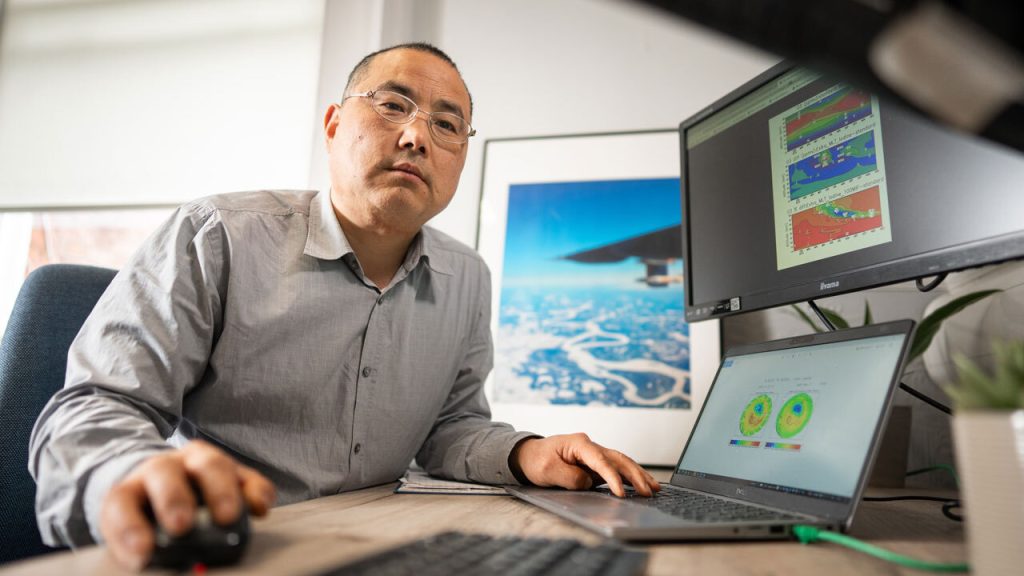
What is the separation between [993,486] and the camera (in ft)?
1.30

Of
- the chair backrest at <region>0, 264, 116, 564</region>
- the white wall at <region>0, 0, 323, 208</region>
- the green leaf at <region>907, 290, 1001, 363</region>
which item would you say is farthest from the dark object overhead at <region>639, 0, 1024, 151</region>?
the white wall at <region>0, 0, 323, 208</region>

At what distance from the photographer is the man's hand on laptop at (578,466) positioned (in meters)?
0.80

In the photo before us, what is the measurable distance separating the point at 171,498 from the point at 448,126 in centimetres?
85

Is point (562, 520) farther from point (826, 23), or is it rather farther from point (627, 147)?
point (627, 147)

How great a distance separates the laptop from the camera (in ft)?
1.96

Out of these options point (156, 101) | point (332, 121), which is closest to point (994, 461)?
point (332, 121)

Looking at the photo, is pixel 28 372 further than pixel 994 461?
Yes

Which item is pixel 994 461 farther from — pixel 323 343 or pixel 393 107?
pixel 393 107

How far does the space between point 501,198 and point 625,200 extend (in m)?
0.33

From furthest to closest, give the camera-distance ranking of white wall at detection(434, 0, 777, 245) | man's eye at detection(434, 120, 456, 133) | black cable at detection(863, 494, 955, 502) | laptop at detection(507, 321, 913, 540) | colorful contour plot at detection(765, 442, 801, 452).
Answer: white wall at detection(434, 0, 777, 245) → man's eye at detection(434, 120, 456, 133) → black cable at detection(863, 494, 955, 502) → colorful contour plot at detection(765, 442, 801, 452) → laptop at detection(507, 321, 913, 540)

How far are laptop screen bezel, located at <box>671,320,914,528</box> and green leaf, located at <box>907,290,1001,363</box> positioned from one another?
24 cm

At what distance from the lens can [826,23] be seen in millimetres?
365

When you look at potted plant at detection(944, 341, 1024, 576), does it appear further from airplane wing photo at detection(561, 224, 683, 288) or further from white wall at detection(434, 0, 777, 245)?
white wall at detection(434, 0, 777, 245)

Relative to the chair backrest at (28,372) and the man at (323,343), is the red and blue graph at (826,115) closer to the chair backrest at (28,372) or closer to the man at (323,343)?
the man at (323,343)
